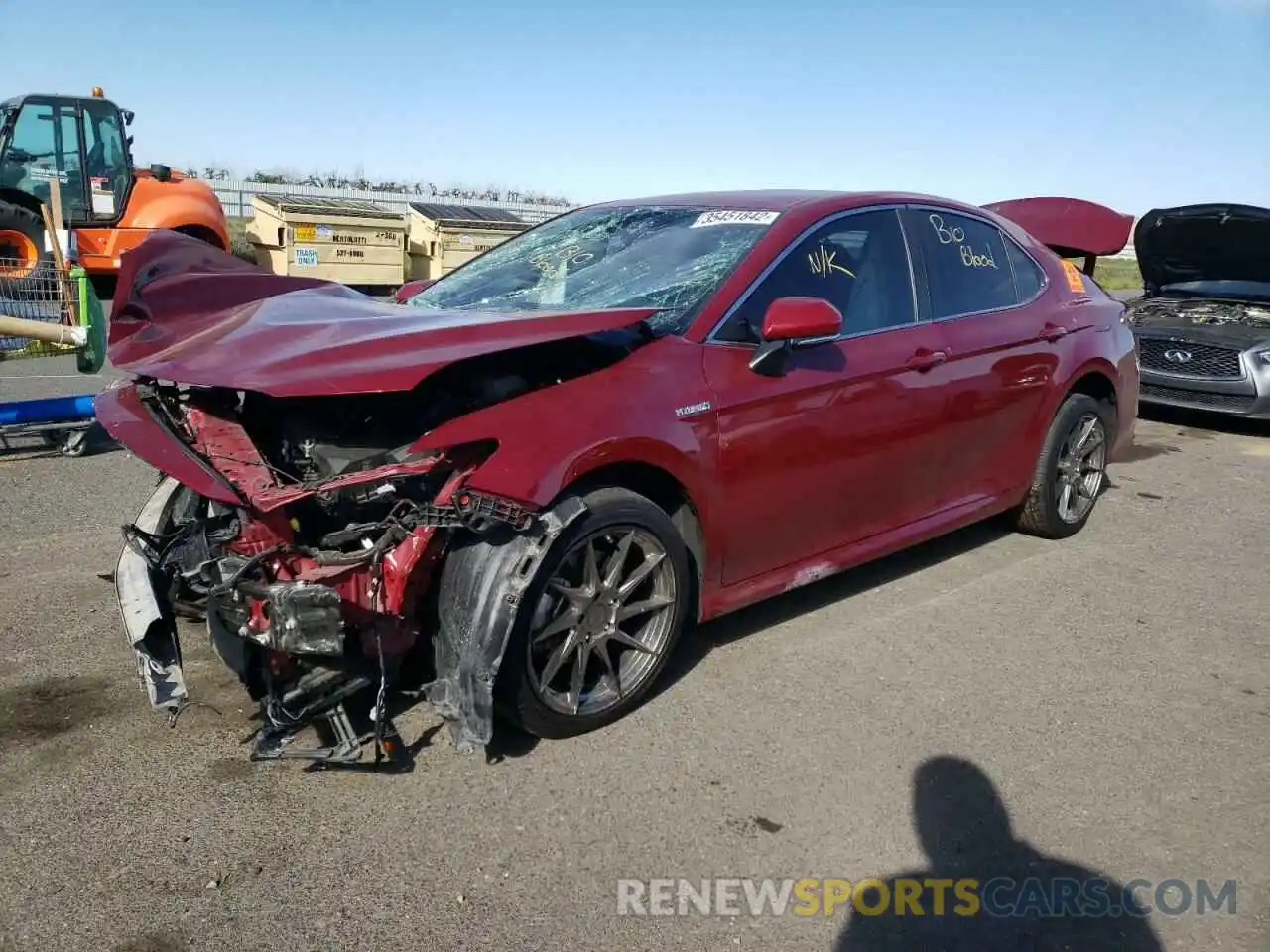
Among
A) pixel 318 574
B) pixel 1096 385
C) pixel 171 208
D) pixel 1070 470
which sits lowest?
pixel 1070 470

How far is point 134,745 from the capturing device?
3.11 metres

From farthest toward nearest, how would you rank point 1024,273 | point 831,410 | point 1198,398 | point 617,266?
point 1198,398 → point 1024,273 → point 617,266 → point 831,410

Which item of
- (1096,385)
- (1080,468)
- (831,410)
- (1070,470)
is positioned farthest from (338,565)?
(1096,385)

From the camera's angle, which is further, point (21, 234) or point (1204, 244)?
point (21, 234)

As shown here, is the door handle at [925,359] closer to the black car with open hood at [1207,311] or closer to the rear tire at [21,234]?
the black car with open hood at [1207,311]

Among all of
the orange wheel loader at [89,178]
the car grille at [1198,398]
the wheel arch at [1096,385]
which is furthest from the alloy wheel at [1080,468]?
the orange wheel loader at [89,178]

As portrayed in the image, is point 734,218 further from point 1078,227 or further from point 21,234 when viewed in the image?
point 21,234

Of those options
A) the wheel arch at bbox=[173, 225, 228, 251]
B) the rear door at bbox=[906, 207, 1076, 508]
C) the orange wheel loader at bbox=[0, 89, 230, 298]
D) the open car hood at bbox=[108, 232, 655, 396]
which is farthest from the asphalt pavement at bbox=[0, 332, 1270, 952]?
the wheel arch at bbox=[173, 225, 228, 251]

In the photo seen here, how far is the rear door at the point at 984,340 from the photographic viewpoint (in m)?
4.35

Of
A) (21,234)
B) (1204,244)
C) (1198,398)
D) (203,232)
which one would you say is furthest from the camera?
(203,232)

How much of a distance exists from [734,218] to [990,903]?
105 inches

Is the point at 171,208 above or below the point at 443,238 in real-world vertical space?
above

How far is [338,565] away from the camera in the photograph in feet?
9.28

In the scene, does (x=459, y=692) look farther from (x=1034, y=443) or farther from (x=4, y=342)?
(x=4, y=342)
